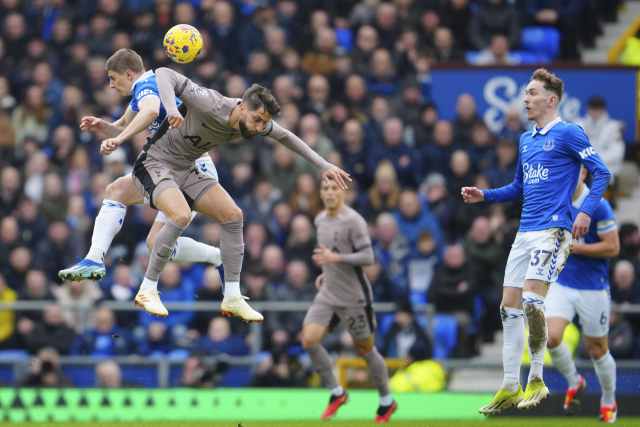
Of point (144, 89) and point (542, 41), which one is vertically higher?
point (542, 41)

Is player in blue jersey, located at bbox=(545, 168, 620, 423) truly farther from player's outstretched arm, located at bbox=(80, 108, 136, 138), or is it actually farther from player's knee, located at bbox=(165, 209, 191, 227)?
player's outstretched arm, located at bbox=(80, 108, 136, 138)

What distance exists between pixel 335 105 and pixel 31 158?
16.5 feet

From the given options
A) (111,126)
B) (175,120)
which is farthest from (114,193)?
(175,120)

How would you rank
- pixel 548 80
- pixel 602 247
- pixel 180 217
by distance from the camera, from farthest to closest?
pixel 602 247, pixel 180 217, pixel 548 80

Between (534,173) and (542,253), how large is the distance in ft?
2.54

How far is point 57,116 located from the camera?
15719mm

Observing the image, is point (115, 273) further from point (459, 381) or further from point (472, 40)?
point (472, 40)

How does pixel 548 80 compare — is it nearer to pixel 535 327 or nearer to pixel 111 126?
pixel 535 327

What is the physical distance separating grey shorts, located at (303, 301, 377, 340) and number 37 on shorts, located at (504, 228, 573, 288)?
3.03m

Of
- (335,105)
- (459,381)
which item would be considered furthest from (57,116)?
(459,381)

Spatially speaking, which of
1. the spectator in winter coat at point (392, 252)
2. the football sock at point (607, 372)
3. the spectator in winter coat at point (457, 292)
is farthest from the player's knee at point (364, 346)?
the football sock at point (607, 372)

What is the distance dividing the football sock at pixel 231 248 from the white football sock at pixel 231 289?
0.03m

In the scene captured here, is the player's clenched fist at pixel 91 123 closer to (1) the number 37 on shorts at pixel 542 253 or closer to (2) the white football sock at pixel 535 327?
(1) the number 37 on shorts at pixel 542 253

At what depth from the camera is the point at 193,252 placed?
382 inches
